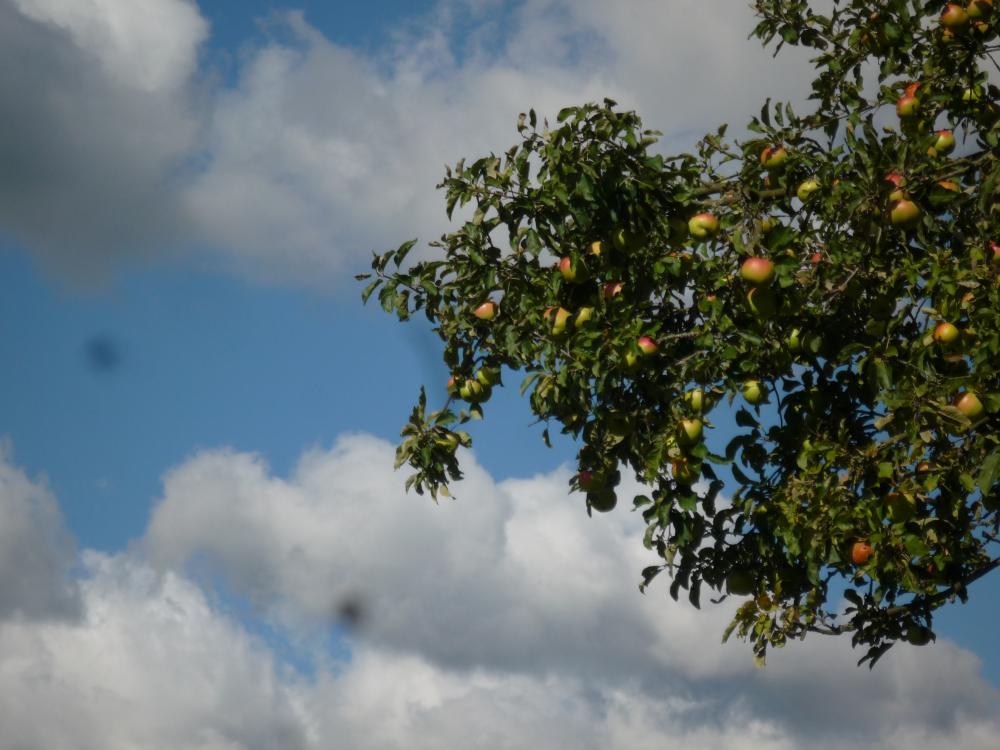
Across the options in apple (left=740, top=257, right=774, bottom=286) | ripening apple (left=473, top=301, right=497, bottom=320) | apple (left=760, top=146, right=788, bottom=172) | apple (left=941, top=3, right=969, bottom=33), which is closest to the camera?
apple (left=740, top=257, right=774, bottom=286)

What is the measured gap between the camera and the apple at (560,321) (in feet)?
27.8

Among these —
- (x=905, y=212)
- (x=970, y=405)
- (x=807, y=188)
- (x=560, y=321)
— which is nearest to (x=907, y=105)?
(x=807, y=188)

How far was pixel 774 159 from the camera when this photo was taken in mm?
8523

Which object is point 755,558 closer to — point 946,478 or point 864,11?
point 946,478

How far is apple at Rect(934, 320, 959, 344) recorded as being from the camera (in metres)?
7.27

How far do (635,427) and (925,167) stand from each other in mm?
2603

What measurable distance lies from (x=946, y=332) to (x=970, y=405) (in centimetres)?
50

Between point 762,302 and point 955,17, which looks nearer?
point 762,302

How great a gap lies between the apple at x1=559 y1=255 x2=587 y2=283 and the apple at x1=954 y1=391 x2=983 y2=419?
2.76 meters

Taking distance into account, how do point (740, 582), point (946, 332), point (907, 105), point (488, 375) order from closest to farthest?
1. point (946, 332)
2. point (740, 582)
3. point (907, 105)
4. point (488, 375)

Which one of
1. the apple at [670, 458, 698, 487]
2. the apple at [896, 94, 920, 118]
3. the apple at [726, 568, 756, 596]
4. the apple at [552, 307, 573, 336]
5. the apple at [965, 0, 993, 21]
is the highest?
the apple at [965, 0, 993, 21]

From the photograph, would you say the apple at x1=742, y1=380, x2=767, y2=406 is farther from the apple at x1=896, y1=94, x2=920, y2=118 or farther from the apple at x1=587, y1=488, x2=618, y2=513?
the apple at x1=896, y1=94, x2=920, y2=118

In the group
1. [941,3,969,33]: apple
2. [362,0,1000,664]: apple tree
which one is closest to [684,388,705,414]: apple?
[362,0,1000,664]: apple tree

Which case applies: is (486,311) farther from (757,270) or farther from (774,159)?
(774,159)
